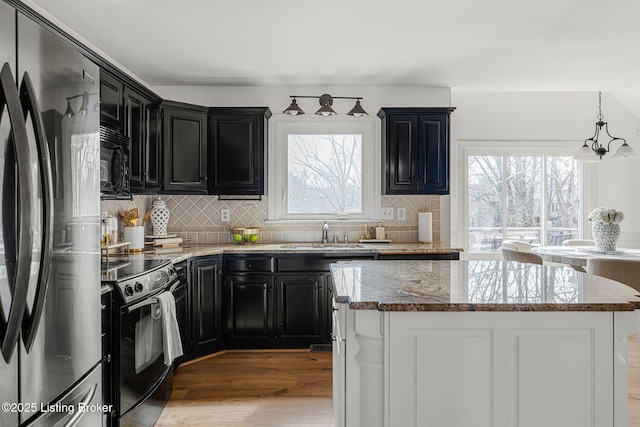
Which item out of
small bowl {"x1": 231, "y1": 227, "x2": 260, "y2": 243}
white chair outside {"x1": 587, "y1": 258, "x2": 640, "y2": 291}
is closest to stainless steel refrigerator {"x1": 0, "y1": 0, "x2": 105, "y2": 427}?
small bowl {"x1": 231, "y1": 227, "x2": 260, "y2": 243}

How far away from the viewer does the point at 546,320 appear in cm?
163

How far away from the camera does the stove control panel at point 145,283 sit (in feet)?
7.28

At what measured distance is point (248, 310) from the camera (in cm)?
372

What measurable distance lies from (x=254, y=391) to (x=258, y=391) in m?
0.03

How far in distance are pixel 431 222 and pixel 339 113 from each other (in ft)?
4.78

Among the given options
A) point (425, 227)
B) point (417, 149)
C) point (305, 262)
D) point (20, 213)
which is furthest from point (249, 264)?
point (20, 213)

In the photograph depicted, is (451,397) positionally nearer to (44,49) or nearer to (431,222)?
(44,49)

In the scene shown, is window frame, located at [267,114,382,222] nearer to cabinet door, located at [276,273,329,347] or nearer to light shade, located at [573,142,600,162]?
cabinet door, located at [276,273,329,347]

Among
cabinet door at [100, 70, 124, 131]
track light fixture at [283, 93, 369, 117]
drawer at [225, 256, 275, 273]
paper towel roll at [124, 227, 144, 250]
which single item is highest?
track light fixture at [283, 93, 369, 117]

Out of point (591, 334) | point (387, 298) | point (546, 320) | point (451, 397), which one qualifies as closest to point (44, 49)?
point (387, 298)

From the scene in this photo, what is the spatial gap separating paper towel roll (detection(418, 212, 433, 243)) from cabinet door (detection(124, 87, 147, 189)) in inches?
102

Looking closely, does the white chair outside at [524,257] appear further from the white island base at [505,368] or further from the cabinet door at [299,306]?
the white island base at [505,368]

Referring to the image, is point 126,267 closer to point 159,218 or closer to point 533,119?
point 159,218

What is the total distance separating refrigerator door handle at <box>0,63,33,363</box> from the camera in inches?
43.8
